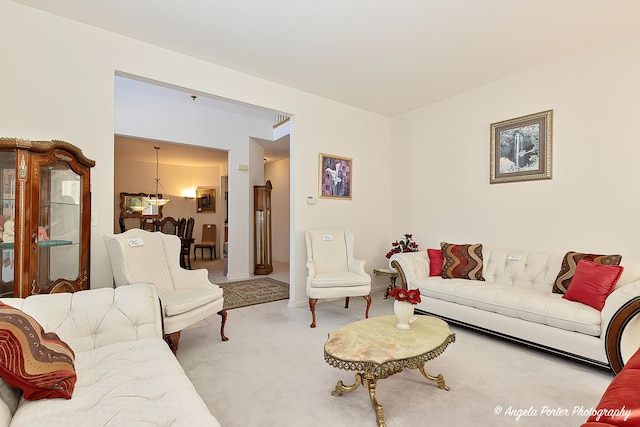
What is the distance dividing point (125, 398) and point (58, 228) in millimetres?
1947

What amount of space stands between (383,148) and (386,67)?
5.75 feet

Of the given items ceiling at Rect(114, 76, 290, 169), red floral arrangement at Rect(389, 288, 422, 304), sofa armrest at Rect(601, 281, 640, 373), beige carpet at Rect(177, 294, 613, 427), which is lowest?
beige carpet at Rect(177, 294, 613, 427)

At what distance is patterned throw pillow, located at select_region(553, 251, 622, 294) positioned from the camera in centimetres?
285

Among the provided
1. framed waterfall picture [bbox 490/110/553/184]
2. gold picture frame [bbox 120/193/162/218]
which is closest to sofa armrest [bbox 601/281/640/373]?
framed waterfall picture [bbox 490/110/553/184]

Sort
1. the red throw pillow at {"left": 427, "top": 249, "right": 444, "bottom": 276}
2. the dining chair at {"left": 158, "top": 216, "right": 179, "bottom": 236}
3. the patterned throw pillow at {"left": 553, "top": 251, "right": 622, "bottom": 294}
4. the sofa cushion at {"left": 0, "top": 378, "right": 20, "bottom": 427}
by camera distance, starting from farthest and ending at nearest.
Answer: the dining chair at {"left": 158, "top": 216, "right": 179, "bottom": 236} → the red throw pillow at {"left": 427, "top": 249, "right": 444, "bottom": 276} → the patterned throw pillow at {"left": 553, "top": 251, "right": 622, "bottom": 294} → the sofa cushion at {"left": 0, "top": 378, "right": 20, "bottom": 427}

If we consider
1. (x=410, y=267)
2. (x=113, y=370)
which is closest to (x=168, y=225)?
(x=410, y=267)

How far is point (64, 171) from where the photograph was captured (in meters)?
2.58

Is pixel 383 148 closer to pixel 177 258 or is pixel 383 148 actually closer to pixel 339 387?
pixel 177 258

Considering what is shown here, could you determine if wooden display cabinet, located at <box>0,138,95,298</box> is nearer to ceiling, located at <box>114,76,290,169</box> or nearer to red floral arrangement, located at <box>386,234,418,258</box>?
ceiling, located at <box>114,76,290,169</box>

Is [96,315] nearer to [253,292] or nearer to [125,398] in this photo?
[125,398]

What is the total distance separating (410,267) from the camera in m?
3.77

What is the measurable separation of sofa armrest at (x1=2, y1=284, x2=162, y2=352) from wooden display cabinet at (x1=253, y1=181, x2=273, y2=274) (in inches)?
171

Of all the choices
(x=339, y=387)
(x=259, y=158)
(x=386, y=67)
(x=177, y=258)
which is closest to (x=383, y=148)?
(x=386, y=67)

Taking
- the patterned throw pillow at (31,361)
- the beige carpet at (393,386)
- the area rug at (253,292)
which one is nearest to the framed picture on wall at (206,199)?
the area rug at (253,292)
